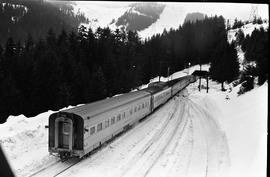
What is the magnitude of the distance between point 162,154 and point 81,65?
99.7ft

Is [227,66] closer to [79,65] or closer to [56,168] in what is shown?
[79,65]

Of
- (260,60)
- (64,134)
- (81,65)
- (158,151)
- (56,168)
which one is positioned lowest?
(158,151)

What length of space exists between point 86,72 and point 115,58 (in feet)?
40.1

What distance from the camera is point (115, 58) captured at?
5428 centimetres

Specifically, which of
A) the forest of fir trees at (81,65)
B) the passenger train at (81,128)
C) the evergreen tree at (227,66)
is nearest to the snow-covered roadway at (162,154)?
the passenger train at (81,128)

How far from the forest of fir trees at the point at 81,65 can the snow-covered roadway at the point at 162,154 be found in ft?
33.8

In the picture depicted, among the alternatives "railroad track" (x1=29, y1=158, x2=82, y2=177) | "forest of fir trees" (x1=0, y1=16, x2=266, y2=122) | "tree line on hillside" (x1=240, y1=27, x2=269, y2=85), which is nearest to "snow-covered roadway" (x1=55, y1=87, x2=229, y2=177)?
"railroad track" (x1=29, y1=158, x2=82, y2=177)

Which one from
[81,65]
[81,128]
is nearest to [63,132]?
[81,128]

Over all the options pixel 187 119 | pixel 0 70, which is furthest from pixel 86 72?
pixel 187 119

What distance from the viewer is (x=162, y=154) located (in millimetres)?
14945

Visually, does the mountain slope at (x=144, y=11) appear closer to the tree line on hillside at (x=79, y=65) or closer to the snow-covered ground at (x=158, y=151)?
the snow-covered ground at (x=158, y=151)

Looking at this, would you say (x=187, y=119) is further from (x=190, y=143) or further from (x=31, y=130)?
(x=31, y=130)

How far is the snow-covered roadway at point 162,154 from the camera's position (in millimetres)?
12263

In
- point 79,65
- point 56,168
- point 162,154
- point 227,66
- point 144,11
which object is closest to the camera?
point 144,11
